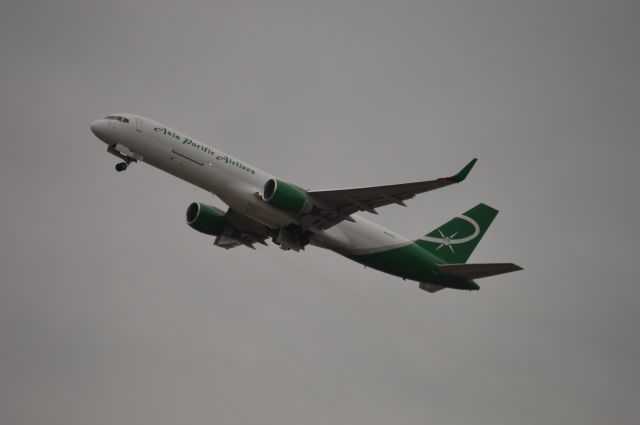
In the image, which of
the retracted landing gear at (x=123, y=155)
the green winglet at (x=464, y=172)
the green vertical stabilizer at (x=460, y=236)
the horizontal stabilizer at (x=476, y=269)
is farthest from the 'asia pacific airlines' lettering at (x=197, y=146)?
the horizontal stabilizer at (x=476, y=269)

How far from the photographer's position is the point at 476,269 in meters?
41.2

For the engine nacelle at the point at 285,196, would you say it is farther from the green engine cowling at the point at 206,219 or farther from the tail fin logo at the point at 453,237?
the tail fin logo at the point at 453,237

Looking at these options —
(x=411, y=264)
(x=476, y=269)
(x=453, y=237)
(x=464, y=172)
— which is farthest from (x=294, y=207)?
(x=453, y=237)

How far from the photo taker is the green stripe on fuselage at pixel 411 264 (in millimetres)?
41844

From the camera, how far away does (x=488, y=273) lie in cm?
4106

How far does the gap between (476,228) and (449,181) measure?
11675 mm

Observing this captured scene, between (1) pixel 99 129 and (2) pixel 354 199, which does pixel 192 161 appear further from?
(2) pixel 354 199

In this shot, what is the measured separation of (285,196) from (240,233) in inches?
297

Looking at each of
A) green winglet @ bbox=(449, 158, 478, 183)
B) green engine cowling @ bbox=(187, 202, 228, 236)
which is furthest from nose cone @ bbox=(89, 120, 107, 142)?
green winglet @ bbox=(449, 158, 478, 183)

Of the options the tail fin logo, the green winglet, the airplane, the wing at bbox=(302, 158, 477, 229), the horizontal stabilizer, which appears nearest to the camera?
the green winglet

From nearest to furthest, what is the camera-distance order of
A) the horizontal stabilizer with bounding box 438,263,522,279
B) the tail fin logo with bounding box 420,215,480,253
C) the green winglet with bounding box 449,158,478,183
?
1. the green winglet with bounding box 449,158,478,183
2. the horizontal stabilizer with bounding box 438,263,522,279
3. the tail fin logo with bounding box 420,215,480,253

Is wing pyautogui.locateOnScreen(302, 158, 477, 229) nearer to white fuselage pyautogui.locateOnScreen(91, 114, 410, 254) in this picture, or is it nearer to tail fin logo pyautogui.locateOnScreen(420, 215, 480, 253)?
white fuselage pyautogui.locateOnScreen(91, 114, 410, 254)

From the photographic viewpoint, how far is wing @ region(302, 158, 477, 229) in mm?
37062

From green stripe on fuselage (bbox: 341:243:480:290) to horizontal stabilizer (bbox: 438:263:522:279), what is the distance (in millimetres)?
418
